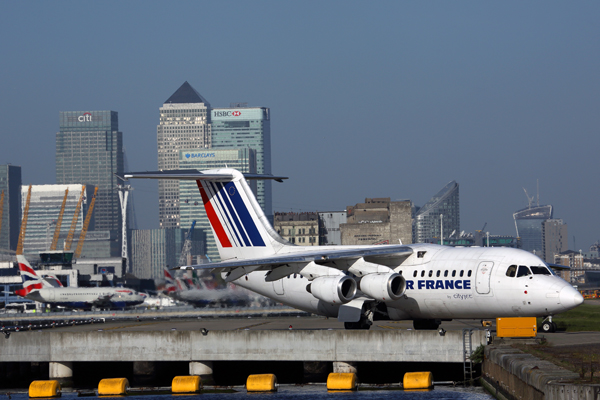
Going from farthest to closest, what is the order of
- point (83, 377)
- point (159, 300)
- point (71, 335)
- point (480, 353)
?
point (159, 300), point (83, 377), point (71, 335), point (480, 353)

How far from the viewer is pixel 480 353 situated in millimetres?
36062

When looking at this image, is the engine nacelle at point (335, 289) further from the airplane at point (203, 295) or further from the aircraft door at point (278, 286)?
the airplane at point (203, 295)

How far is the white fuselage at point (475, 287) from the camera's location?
37.3 meters

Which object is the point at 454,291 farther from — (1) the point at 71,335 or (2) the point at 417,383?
(1) the point at 71,335

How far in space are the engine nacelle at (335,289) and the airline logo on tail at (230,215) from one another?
634 cm

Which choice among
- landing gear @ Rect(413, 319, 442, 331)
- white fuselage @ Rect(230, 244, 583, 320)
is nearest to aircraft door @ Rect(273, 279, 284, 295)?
white fuselage @ Rect(230, 244, 583, 320)

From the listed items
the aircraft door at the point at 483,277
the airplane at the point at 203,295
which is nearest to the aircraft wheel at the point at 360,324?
the aircraft door at the point at 483,277

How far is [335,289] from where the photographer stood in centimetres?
4091

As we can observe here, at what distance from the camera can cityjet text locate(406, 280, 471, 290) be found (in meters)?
39.0

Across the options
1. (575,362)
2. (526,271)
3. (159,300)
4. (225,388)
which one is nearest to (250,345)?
(225,388)

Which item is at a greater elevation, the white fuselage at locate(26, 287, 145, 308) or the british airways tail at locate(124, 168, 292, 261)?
the british airways tail at locate(124, 168, 292, 261)

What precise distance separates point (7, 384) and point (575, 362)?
3049cm

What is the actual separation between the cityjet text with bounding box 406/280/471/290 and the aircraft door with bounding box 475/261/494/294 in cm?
42

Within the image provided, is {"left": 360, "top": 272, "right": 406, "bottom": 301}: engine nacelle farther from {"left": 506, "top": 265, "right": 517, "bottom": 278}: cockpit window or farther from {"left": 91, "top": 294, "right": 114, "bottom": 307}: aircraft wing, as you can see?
{"left": 91, "top": 294, "right": 114, "bottom": 307}: aircraft wing
